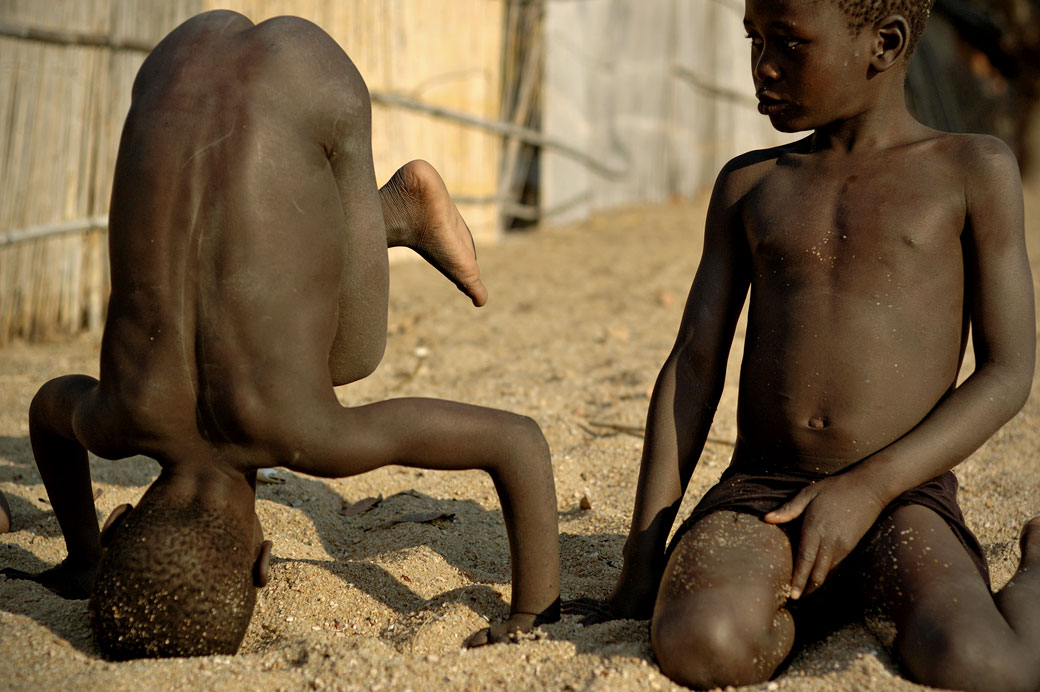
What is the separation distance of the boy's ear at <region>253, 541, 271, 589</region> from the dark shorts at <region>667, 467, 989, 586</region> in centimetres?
90

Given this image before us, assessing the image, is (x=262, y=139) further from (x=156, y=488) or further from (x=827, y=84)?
(x=827, y=84)

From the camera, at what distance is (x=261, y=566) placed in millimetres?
2297

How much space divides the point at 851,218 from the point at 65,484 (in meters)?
1.97

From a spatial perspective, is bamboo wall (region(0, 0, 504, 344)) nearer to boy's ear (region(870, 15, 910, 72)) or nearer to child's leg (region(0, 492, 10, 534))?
child's leg (region(0, 492, 10, 534))

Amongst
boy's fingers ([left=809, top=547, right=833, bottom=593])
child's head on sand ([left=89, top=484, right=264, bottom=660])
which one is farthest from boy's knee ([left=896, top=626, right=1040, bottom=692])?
child's head on sand ([left=89, top=484, right=264, bottom=660])

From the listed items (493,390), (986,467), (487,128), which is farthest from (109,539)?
(487,128)

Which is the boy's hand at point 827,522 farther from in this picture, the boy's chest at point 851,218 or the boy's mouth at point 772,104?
the boy's mouth at point 772,104

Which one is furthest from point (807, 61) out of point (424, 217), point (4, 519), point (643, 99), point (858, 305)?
point (643, 99)

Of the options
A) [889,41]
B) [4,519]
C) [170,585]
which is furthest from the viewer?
[4,519]

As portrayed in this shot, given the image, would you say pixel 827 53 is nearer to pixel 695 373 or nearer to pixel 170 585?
pixel 695 373

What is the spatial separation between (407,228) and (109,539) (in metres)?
0.95

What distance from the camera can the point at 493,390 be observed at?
14.4ft

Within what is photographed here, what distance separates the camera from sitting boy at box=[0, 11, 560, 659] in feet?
7.07

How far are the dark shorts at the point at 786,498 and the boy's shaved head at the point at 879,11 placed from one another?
3.33 feet
